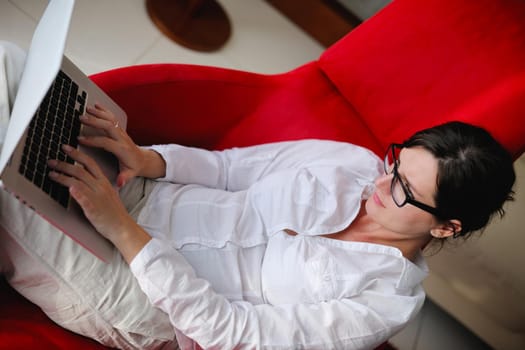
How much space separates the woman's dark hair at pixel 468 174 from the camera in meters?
0.95

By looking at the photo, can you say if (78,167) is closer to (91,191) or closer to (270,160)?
(91,191)

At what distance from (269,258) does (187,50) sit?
129 cm

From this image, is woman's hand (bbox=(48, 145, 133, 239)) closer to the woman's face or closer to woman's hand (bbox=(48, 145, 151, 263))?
woman's hand (bbox=(48, 145, 151, 263))

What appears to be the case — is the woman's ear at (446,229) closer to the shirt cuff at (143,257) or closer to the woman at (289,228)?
the woman at (289,228)

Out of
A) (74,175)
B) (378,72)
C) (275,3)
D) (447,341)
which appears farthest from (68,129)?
(275,3)

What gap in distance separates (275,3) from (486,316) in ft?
5.73

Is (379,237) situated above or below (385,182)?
below

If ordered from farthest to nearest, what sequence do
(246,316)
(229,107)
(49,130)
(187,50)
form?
(187,50) → (229,107) → (246,316) → (49,130)

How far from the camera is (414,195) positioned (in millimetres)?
1009

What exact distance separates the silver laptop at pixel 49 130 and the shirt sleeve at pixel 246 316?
105mm

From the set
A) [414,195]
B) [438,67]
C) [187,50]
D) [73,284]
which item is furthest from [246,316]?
[187,50]

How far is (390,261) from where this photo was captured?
108 cm

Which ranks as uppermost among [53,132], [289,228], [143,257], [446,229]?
[53,132]

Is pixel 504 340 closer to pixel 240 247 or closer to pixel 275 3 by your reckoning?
pixel 240 247
